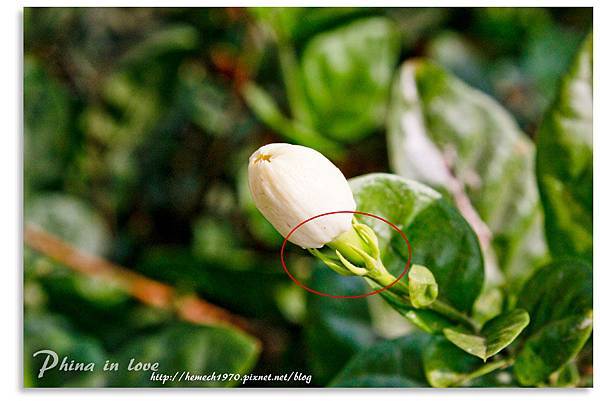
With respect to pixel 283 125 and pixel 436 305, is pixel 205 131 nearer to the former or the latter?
pixel 283 125

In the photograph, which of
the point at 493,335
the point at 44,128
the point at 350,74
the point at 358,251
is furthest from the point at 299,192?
the point at 44,128

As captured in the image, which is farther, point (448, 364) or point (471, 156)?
point (471, 156)

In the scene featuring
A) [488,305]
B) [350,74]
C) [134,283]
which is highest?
[350,74]

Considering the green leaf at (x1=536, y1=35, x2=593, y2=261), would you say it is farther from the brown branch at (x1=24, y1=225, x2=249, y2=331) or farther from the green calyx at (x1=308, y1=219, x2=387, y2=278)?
the brown branch at (x1=24, y1=225, x2=249, y2=331)

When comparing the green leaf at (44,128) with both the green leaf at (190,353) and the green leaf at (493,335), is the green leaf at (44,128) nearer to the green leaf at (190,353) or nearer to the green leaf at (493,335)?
the green leaf at (190,353)

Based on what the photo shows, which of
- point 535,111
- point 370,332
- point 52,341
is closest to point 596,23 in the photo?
point 535,111

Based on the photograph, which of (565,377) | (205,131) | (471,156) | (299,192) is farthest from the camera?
(205,131)

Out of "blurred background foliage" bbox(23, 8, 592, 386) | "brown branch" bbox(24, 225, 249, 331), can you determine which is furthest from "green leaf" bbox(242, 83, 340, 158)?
"brown branch" bbox(24, 225, 249, 331)

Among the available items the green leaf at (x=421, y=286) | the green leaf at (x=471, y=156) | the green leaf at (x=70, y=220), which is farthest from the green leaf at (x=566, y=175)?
the green leaf at (x=70, y=220)
